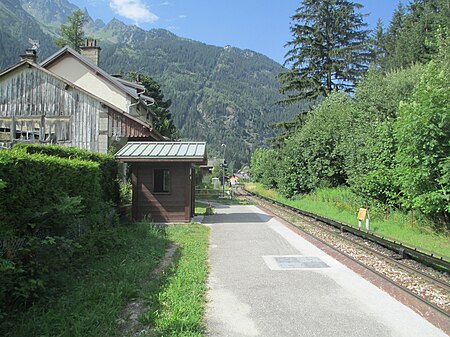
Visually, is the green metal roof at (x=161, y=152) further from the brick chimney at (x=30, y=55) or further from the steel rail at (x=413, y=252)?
the brick chimney at (x=30, y=55)

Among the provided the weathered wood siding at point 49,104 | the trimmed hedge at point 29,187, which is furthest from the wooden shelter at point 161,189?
the trimmed hedge at point 29,187

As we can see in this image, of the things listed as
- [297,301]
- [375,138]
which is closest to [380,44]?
[375,138]

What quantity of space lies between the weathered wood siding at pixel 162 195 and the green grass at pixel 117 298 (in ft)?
20.1

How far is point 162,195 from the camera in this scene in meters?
15.2

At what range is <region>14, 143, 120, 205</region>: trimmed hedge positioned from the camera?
352 inches

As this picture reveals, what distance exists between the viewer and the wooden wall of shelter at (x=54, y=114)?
1706 cm

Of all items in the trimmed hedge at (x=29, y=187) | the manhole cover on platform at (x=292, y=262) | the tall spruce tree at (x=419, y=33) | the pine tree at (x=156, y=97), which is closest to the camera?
the trimmed hedge at (x=29, y=187)

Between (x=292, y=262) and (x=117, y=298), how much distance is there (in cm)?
454

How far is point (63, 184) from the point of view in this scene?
23.3ft

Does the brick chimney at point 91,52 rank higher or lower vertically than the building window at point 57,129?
higher

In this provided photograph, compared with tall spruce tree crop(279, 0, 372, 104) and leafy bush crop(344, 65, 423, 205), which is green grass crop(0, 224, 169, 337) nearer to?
leafy bush crop(344, 65, 423, 205)

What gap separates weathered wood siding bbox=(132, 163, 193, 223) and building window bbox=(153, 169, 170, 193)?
0.66 feet

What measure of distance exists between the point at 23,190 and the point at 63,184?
168cm

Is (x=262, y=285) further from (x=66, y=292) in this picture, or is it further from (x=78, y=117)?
(x=78, y=117)
